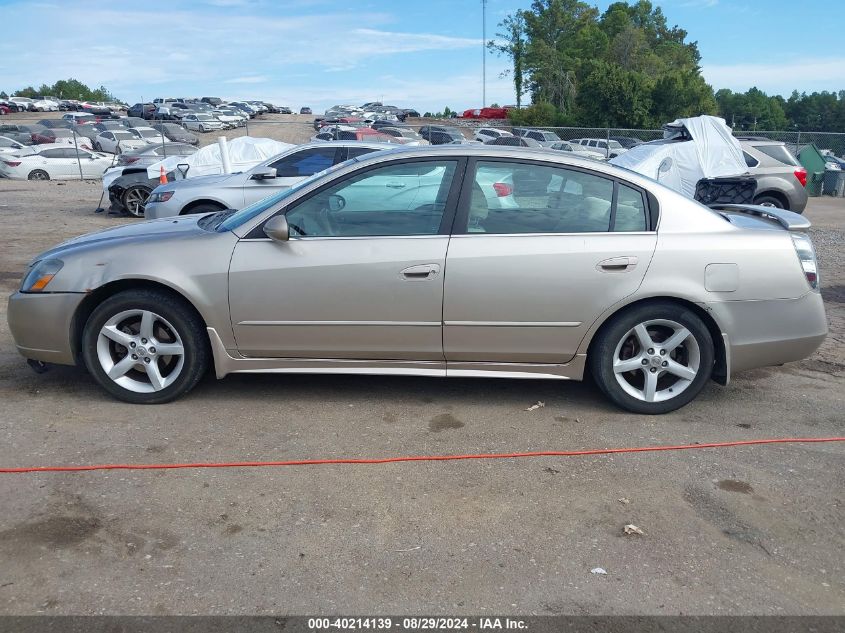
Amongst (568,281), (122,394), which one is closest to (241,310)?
(122,394)

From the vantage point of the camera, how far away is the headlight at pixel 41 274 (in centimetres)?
454

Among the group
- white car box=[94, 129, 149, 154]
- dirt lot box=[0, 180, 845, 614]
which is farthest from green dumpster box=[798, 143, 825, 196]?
white car box=[94, 129, 149, 154]

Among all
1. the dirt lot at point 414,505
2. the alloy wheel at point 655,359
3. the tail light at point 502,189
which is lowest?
the dirt lot at point 414,505

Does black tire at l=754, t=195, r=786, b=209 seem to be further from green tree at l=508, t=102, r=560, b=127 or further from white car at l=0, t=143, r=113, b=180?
green tree at l=508, t=102, r=560, b=127

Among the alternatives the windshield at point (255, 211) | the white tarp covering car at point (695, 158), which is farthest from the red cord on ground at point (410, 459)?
the white tarp covering car at point (695, 158)

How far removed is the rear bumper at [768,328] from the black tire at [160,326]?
3.11 meters

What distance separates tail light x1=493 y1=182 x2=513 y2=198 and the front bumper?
2.60 m

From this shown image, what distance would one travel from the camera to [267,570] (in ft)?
9.72

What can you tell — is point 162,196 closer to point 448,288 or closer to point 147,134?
point 448,288

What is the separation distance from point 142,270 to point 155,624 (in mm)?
2369

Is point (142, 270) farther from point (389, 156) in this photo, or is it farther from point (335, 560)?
point (335, 560)

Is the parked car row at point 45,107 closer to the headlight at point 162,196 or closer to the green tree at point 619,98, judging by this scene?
the green tree at point 619,98

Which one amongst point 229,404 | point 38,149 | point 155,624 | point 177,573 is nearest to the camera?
point 155,624

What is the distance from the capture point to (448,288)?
14.3ft
